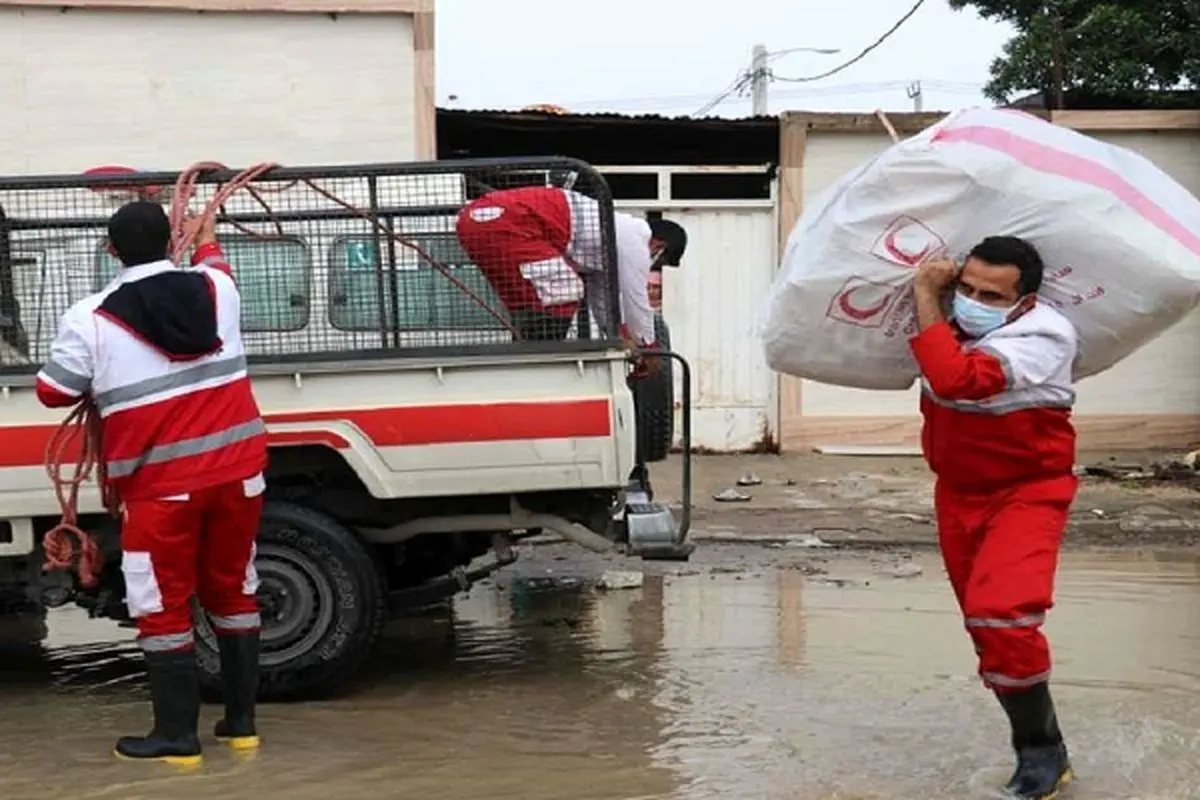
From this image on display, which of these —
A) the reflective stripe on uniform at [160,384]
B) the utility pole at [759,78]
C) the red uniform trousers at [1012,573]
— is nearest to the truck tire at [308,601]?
the reflective stripe on uniform at [160,384]

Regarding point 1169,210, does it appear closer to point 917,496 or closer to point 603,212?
point 603,212

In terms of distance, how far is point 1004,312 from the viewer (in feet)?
14.3

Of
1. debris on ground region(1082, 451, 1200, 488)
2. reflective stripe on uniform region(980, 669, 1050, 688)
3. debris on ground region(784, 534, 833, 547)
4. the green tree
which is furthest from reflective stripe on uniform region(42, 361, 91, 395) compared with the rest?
the green tree

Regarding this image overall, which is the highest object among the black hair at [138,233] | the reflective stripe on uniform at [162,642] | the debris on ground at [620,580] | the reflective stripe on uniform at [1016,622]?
the black hair at [138,233]

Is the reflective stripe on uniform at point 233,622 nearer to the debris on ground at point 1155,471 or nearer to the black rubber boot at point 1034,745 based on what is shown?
the black rubber boot at point 1034,745

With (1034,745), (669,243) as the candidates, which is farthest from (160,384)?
(669,243)

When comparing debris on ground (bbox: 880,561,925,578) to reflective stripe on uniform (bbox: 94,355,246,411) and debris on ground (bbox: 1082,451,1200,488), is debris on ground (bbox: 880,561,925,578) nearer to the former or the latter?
debris on ground (bbox: 1082,451,1200,488)

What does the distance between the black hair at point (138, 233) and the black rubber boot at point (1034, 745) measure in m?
2.91

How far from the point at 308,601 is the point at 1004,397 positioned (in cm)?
263

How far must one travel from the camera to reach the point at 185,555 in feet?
15.6

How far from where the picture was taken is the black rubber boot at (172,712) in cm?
478

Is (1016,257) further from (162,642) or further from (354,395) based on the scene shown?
(162,642)

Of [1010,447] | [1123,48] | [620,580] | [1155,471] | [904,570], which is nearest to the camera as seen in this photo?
[1010,447]

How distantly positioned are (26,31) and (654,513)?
7.50 meters
